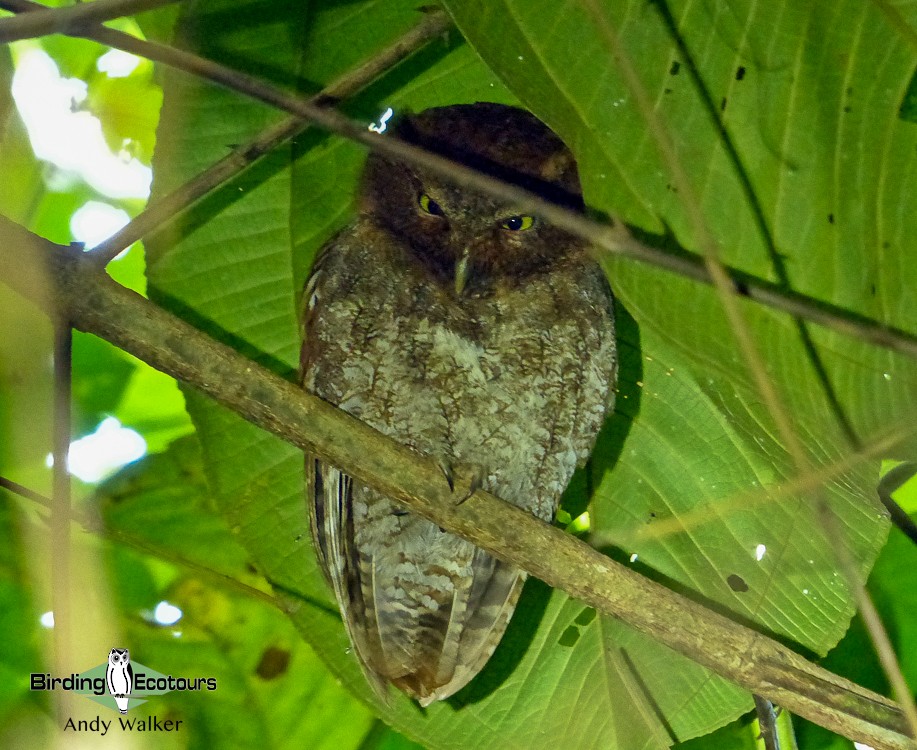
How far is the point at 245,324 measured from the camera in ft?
6.51

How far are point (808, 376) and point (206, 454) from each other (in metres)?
1.40

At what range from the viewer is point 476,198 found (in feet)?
7.10

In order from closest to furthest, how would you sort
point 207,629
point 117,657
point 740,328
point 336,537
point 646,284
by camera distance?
1. point 740,328
2. point 646,284
3. point 336,537
4. point 117,657
5. point 207,629

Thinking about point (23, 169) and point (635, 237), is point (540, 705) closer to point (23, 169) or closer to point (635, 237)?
point (635, 237)

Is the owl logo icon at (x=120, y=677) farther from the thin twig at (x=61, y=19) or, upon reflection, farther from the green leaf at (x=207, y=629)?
the thin twig at (x=61, y=19)

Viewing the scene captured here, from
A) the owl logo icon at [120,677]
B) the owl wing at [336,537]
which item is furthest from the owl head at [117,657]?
the owl wing at [336,537]

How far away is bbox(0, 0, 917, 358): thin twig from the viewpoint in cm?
86

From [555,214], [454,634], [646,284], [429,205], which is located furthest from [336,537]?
[555,214]

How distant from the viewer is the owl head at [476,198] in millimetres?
2051

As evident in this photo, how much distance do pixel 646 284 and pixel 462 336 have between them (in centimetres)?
98

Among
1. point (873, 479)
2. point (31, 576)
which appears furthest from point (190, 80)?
point (873, 479)

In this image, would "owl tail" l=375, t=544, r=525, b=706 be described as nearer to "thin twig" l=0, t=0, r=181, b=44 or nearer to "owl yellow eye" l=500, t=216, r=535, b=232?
"owl yellow eye" l=500, t=216, r=535, b=232

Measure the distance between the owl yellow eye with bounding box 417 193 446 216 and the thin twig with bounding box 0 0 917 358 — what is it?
119 centimetres

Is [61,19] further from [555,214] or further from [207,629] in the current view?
[207,629]
